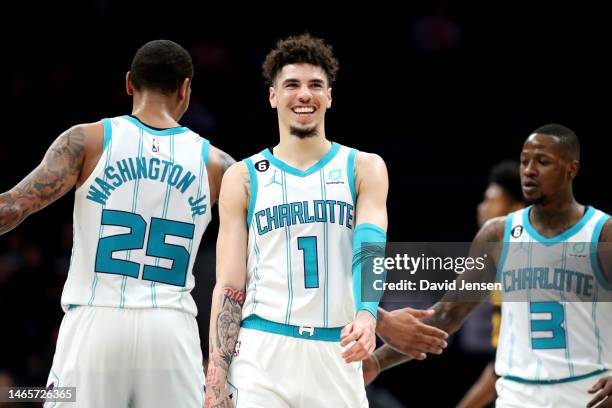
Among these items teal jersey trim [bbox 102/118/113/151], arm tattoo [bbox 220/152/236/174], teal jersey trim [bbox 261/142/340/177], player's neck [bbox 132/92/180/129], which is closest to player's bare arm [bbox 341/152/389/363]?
teal jersey trim [bbox 261/142/340/177]

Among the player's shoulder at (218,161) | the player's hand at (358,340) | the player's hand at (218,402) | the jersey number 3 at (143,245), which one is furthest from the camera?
the player's shoulder at (218,161)

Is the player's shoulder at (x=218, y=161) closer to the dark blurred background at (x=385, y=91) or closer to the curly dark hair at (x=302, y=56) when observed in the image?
the curly dark hair at (x=302, y=56)

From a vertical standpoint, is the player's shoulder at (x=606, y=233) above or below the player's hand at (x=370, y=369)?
above

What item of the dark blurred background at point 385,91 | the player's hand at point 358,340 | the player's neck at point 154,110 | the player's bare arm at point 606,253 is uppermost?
the dark blurred background at point 385,91

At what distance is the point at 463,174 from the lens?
36.4 ft

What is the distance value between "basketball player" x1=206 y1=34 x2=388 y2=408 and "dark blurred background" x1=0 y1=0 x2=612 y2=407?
16.3ft

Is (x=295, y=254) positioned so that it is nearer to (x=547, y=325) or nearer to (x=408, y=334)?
(x=408, y=334)

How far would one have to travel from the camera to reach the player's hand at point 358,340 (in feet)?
14.5

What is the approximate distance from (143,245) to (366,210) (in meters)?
1.23

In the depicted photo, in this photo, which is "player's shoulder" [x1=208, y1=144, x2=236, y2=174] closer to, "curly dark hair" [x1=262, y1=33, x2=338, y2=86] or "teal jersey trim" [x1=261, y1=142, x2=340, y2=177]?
"teal jersey trim" [x1=261, y1=142, x2=340, y2=177]

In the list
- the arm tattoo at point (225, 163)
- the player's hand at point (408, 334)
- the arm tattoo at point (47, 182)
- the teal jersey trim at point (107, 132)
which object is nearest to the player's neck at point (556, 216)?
the player's hand at point (408, 334)

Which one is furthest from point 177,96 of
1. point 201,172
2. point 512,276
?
point 512,276

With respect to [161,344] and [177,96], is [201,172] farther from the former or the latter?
[161,344]

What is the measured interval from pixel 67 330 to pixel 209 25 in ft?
23.5
